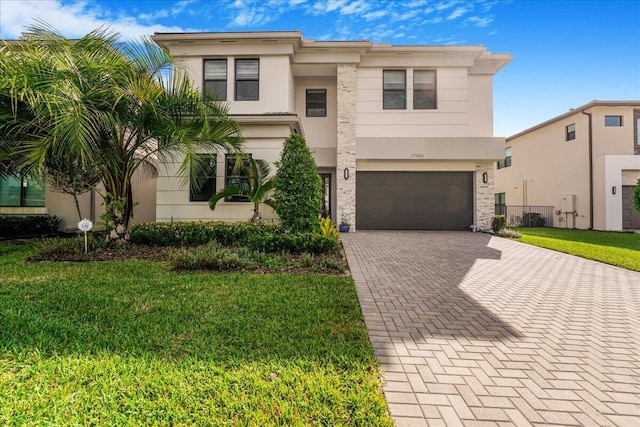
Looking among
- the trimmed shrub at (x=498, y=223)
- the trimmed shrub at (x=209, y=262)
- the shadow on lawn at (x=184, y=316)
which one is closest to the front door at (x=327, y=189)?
the trimmed shrub at (x=498, y=223)

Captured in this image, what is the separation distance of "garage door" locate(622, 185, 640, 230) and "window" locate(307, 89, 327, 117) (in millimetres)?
16268

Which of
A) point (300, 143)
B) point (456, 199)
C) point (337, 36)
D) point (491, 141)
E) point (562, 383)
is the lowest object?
point (562, 383)

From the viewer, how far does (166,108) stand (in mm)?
7332

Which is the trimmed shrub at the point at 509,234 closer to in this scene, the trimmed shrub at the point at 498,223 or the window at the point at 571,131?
the trimmed shrub at the point at 498,223

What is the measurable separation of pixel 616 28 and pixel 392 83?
7662mm

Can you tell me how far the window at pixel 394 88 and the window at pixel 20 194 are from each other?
570 inches

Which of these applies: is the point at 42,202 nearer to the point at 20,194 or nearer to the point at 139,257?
the point at 20,194

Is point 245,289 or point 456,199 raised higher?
point 456,199

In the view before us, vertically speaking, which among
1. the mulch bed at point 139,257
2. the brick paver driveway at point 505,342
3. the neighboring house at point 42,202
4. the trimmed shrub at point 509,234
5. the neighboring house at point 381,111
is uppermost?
the neighboring house at point 381,111

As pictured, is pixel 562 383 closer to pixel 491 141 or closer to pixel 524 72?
pixel 491 141

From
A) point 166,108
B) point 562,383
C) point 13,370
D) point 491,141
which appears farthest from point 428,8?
point 13,370

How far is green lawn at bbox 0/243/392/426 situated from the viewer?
2.20m

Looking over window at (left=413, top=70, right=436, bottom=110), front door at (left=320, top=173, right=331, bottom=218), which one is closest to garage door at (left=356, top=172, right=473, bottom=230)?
front door at (left=320, top=173, right=331, bottom=218)

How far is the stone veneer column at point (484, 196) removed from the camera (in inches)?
550
